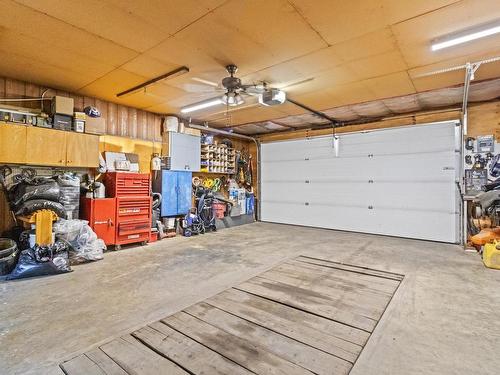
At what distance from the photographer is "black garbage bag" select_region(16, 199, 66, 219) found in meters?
3.71

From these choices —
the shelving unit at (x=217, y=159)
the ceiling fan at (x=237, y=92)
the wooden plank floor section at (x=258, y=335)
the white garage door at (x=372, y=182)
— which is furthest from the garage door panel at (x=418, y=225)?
the shelving unit at (x=217, y=159)

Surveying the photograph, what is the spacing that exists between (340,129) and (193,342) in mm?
6688

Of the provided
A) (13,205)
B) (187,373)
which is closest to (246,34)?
(187,373)

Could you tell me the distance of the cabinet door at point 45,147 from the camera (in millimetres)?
4090

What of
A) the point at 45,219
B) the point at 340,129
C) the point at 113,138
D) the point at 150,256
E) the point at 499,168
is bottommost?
the point at 150,256

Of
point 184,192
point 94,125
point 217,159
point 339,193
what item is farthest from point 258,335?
point 217,159

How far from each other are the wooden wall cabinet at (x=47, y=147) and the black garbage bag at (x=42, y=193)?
503 millimetres

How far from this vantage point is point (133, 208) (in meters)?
5.22

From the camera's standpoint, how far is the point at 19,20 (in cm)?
271

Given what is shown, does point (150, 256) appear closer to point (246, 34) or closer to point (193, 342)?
point (193, 342)

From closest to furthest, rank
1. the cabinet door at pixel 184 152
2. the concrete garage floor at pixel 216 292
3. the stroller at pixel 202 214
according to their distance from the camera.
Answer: the concrete garage floor at pixel 216 292
the cabinet door at pixel 184 152
the stroller at pixel 202 214

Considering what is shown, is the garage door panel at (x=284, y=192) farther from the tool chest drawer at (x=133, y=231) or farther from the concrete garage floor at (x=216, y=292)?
the tool chest drawer at (x=133, y=231)

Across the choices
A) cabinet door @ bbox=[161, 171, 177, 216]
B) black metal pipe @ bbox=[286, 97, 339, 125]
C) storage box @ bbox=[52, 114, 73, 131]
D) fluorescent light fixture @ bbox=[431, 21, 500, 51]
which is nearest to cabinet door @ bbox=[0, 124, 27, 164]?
storage box @ bbox=[52, 114, 73, 131]

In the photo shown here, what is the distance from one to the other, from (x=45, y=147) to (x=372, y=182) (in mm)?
6861
